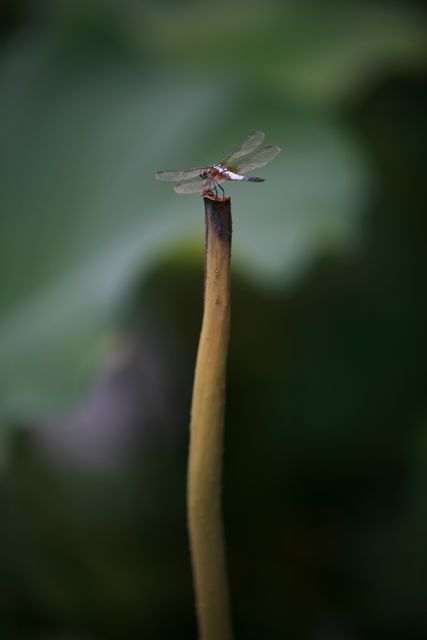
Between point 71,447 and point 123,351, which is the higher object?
point 123,351

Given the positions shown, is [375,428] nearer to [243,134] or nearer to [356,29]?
[243,134]

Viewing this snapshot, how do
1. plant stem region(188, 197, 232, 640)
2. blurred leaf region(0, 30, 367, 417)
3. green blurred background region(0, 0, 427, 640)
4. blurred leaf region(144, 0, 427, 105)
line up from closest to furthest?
plant stem region(188, 197, 232, 640) → blurred leaf region(0, 30, 367, 417) → green blurred background region(0, 0, 427, 640) → blurred leaf region(144, 0, 427, 105)

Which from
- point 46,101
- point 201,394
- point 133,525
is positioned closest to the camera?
point 201,394

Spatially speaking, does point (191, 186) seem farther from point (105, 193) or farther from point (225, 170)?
point (105, 193)

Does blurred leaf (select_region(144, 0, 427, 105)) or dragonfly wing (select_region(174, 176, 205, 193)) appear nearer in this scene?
dragonfly wing (select_region(174, 176, 205, 193))

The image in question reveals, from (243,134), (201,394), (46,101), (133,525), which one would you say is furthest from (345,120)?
(201,394)

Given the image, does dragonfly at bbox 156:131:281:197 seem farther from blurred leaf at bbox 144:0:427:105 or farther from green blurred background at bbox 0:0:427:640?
blurred leaf at bbox 144:0:427:105

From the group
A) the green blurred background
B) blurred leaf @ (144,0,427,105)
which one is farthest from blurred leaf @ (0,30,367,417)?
blurred leaf @ (144,0,427,105)
